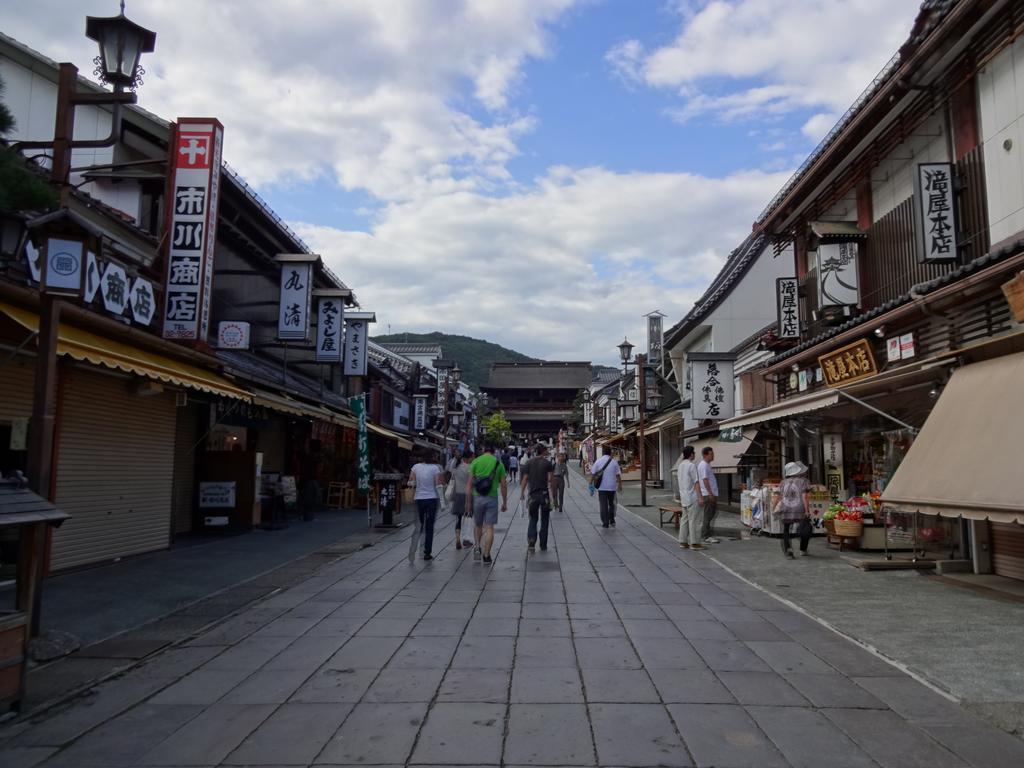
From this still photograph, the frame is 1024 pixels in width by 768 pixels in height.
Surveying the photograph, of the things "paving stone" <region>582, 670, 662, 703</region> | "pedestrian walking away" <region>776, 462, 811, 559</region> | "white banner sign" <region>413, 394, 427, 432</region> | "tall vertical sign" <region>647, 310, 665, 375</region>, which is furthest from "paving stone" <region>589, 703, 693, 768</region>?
"white banner sign" <region>413, 394, 427, 432</region>

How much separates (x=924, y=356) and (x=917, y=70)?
3.90m

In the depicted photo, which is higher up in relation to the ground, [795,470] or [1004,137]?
[1004,137]

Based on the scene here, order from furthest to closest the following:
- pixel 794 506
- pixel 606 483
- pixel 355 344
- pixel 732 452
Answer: pixel 355 344, pixel 732 452, pixel 606 483, pixel 794 506

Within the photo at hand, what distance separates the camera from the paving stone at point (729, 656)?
5.36 meters

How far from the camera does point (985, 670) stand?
17.1ft

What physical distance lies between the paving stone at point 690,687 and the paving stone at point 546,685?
22.5 inches

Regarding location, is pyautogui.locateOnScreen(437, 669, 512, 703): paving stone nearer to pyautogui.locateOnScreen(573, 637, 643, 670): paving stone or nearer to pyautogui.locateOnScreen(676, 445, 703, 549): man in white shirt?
pyautogui.locateOnScreen(573, 637, 643, 670): paving stone

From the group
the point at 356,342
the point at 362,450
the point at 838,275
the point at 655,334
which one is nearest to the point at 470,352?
the point at 655,334

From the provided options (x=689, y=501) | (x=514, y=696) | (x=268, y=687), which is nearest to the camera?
(x=514, y=696)

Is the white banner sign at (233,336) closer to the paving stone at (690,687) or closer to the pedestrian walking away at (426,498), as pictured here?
the pedestrian walking away at (426,498)

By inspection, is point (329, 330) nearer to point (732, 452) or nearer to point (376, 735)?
point (732, 452)

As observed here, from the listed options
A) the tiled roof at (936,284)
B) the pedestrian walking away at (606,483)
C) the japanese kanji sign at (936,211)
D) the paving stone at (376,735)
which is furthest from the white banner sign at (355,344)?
the paving stone at (376,735)

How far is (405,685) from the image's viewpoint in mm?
4945

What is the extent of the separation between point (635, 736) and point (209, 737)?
2.43 metres
